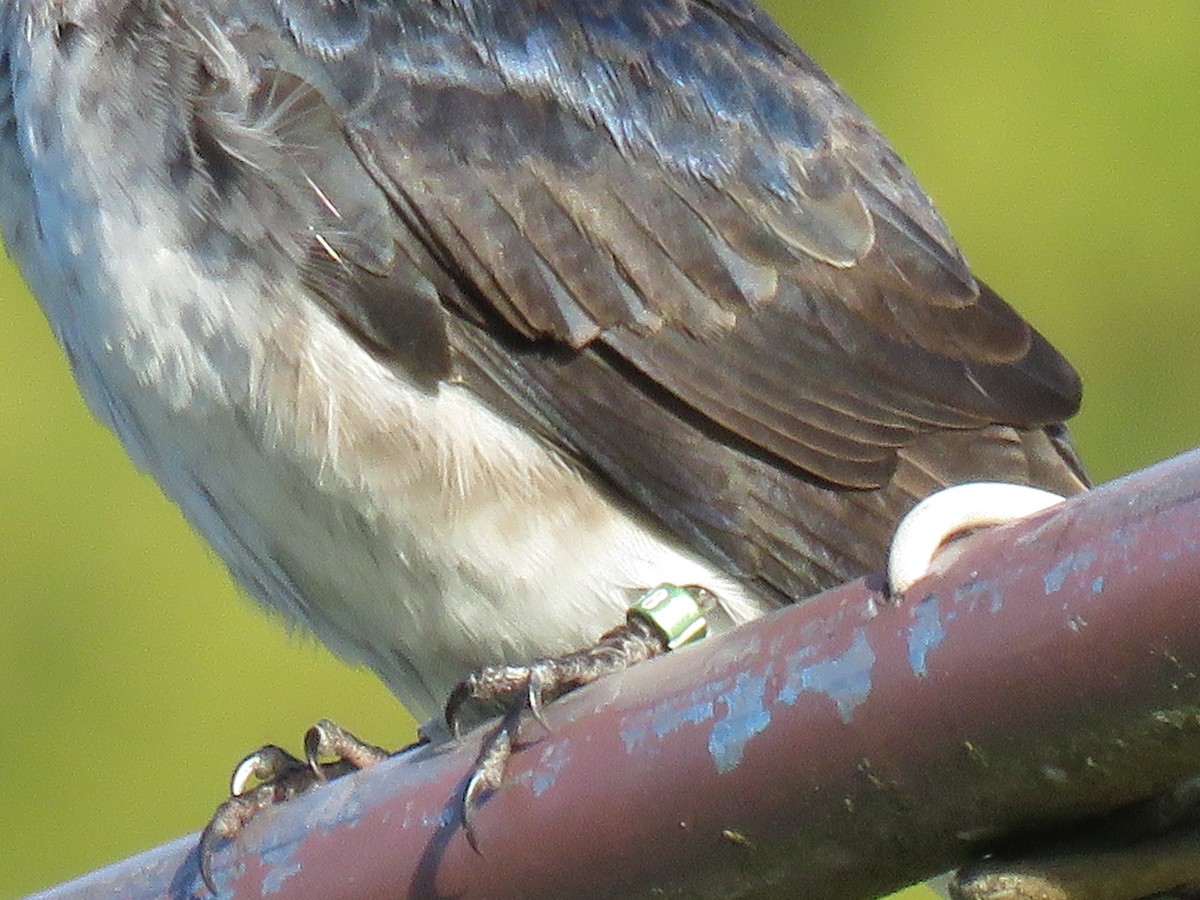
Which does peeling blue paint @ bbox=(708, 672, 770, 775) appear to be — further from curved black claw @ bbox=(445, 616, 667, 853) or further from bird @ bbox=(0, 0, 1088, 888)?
bird @ bbox=(0, 0, 1088, 888)

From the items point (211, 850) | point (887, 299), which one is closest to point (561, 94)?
point (887, 299)

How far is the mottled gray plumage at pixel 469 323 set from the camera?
293 cm

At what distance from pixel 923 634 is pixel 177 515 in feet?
9.27

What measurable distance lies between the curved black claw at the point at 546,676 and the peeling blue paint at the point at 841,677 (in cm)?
37

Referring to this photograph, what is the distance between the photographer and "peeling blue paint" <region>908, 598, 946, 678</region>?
175 cm

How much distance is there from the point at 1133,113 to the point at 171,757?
1947 millimetres

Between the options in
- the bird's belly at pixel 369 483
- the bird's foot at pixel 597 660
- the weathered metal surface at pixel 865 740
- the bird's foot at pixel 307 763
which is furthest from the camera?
the bird's foot at pixel 307 763

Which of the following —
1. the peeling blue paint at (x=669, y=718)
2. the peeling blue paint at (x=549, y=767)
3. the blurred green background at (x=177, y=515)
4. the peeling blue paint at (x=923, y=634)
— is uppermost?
the peeling blue paint at (x=923, y=634)

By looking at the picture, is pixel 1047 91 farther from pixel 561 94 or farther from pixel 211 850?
pixel 211 850

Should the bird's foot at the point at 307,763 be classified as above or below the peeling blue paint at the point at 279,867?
below

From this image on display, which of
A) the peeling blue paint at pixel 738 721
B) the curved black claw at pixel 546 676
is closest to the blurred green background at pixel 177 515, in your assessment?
the curved black claw at pixel 546 676

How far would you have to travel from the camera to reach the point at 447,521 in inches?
119

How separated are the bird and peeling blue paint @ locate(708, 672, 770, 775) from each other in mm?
1095

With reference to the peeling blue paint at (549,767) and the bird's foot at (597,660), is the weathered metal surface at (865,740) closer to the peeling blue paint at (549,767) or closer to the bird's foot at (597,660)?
the peeling blue paint at (549,767)
